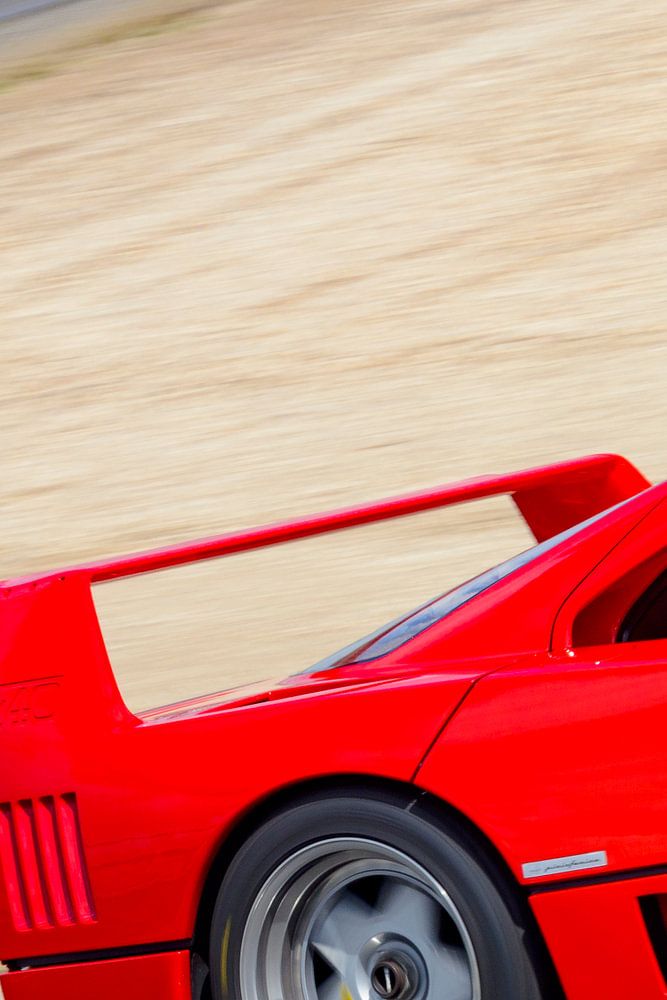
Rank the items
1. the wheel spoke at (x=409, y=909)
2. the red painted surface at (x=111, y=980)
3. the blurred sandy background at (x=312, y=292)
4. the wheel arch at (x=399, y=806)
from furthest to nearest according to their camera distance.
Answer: the blurred sandy background at (x=312, y=292)
the red painted surface at (x=111, y=980)
the wheel spoke at (x=409, y=909)
the wheel arch at (x=399, y=806)

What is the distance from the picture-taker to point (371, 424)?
31.3ft

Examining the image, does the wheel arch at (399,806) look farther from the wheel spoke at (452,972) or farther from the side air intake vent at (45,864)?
the side air intake vent at (45,864)

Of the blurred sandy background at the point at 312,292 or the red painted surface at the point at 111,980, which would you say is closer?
the red painted surface at the point at 111,980

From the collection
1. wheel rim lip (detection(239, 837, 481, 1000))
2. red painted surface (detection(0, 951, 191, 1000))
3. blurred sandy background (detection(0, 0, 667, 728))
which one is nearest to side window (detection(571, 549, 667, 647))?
wheel rim lip (detection(239, 837, 481, 1000))

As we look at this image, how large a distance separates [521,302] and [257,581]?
3672mm

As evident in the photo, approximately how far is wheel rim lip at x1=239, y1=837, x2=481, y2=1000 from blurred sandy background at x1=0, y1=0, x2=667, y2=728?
13.1 feet

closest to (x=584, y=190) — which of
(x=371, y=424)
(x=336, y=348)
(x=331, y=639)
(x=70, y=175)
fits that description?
(x=336, y=348)

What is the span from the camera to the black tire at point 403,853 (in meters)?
2.62

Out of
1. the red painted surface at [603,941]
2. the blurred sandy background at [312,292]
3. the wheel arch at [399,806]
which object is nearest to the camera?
the red painted surface at [603,941]

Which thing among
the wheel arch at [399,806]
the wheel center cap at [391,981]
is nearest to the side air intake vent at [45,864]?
the wheel arch at [399,806]

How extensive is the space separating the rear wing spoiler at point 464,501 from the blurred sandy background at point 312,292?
11.1ft

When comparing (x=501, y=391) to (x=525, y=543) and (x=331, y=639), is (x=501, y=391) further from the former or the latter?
(x=331, y=639)

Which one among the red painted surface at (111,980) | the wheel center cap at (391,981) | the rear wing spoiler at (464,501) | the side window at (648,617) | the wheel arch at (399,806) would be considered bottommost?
the wheel center cap at (391,981)

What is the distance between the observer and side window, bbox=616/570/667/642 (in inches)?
114
